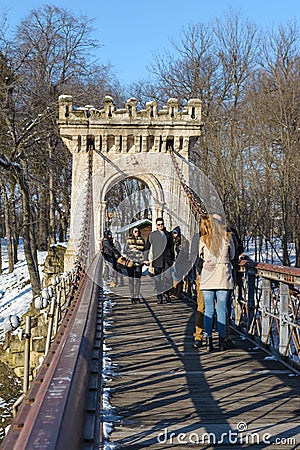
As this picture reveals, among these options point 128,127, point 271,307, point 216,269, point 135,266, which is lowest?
point 271,307

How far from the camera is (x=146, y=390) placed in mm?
4512

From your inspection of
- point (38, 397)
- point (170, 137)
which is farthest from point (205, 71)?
point (38, 397)

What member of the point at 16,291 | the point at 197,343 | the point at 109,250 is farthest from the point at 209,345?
the point at 16,291

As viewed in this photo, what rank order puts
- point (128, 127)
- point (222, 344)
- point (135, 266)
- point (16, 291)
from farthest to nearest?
point (16, 291) → point (128, 127) → point (135, 266) → point (222, 344)

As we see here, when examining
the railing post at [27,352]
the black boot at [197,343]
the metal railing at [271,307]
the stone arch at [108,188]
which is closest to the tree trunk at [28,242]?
the stone arch at [108,188]

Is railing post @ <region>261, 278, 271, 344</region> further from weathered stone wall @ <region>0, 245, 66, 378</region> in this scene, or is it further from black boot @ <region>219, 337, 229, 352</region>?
weathered stone wall @ <region>0, 245, 66, 378</region>

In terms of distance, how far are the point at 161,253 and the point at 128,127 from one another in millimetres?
6570

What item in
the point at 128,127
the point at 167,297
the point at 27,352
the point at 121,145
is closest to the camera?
the point at 27,352

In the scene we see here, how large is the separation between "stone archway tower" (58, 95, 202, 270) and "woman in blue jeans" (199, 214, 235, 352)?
376 inches

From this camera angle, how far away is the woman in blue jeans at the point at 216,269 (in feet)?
18.6

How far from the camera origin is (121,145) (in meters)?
15.4

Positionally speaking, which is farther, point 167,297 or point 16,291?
point 16,291

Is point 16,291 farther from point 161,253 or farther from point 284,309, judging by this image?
point 284,309

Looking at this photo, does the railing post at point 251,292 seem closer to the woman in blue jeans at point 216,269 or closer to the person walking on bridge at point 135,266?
the woman in blue jeans at point 216,269
